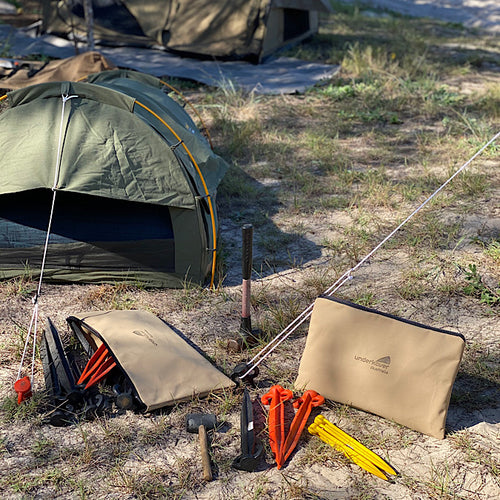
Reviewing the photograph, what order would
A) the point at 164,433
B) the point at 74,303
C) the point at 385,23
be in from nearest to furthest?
the point at 164,433
the point at 74,303
the point at 385,23

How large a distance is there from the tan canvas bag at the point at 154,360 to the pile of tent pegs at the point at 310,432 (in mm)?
307

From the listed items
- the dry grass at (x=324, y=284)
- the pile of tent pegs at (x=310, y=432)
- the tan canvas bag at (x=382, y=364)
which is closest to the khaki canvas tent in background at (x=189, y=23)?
the dry grass at (x=324, y=284)

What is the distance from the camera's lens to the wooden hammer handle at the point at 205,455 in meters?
2.63

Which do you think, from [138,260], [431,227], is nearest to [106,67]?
[138,260]

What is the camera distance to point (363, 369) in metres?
2.96

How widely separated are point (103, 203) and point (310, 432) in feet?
7.13

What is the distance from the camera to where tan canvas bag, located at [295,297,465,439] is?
279 cm

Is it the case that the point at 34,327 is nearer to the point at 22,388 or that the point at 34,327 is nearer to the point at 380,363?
the point at 22,388

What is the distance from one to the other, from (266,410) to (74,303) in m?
1.63

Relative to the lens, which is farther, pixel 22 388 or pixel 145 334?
pixel 145 334

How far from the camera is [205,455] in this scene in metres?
2.72

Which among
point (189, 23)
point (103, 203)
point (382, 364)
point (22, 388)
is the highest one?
point (189, 23)

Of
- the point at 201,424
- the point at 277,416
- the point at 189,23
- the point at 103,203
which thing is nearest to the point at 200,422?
the point at 201,424

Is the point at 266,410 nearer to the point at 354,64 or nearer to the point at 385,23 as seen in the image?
the point at 354,64
